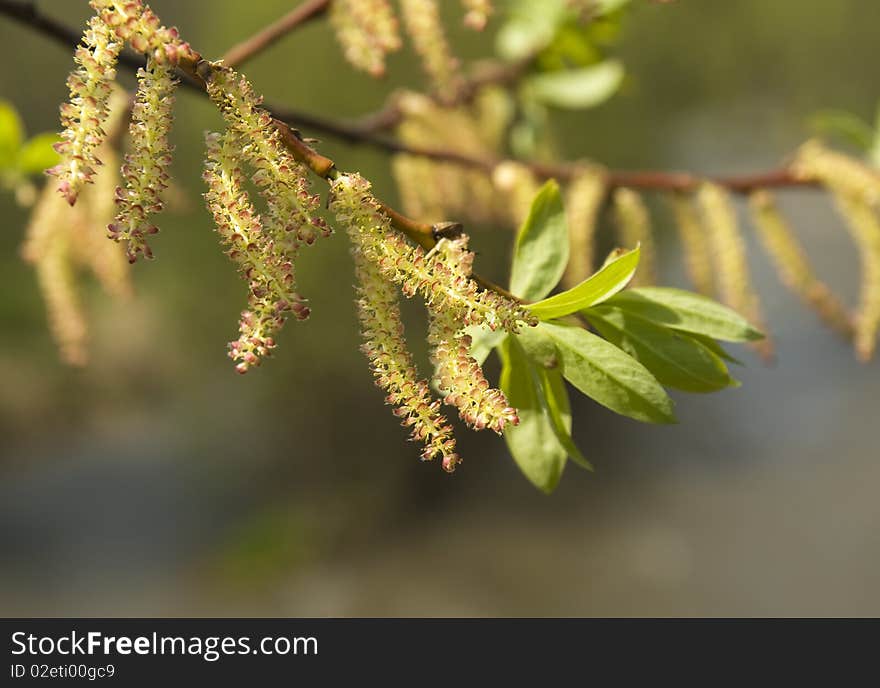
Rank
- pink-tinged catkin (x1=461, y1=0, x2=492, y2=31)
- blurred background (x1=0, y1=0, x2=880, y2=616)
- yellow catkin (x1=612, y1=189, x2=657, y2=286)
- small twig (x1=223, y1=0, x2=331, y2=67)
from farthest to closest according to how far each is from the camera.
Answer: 1. blurred background (x1=0, y1=0, x2=880, y2=616)
2. yellow catkin (x1=612, y1=189, x2=657, y2=286)
3. small twig (x1=223, y1=0, x2=331, y2=67)
4. pink-tinged catkin (x1=461, y1=0, x2=492, y2=31)

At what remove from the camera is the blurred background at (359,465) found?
3.69 meters

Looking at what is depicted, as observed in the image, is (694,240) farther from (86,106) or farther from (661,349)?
(86,106)

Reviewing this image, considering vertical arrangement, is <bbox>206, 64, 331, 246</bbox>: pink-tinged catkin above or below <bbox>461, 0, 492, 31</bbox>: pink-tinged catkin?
below

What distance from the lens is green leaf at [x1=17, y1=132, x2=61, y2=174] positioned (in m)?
0.47

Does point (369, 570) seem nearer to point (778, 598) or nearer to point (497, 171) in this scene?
point (778, 598)

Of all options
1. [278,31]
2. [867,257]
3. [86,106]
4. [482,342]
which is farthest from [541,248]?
[867,257]

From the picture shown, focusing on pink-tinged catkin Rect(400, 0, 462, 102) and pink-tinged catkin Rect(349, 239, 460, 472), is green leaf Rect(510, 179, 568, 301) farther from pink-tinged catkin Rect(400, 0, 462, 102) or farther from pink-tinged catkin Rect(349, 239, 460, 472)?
pink-tinged catkin Rect(400, 0, 462, 102)

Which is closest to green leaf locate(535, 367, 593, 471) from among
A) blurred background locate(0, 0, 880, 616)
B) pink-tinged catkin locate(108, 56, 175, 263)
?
pink-tinged catkin locate(108, 56, 175, 263)

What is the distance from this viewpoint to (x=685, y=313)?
0.27m

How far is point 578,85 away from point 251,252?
51 cm

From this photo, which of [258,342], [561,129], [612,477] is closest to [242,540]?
[612,477]

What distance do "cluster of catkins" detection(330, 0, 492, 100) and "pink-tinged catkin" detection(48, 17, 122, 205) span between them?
0.49 feet

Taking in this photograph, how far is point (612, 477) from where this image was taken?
14.1 ft

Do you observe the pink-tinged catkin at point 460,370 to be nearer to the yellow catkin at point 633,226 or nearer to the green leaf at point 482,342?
the green leaf at point 482,342
